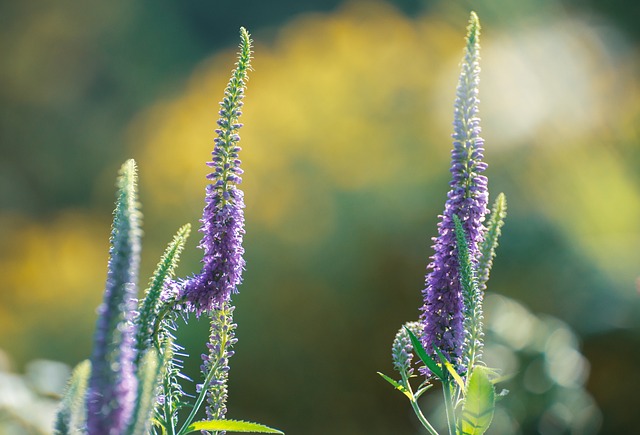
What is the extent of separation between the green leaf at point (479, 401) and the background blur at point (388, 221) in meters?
2.27

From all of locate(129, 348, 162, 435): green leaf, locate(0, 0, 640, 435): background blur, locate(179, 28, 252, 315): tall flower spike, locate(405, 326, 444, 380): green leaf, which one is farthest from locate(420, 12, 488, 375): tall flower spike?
locate(0, 0, 640, 435): background blur

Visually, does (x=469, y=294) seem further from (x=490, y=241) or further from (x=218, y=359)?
(x=218, y=359)

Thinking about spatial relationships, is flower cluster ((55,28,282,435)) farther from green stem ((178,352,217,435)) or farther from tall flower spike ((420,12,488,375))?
tall flower spike ((420,12,488,375))

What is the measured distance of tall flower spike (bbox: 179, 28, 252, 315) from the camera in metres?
1.16

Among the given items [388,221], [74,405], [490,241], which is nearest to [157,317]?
[74,405]

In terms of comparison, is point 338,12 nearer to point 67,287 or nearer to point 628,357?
point 67,287

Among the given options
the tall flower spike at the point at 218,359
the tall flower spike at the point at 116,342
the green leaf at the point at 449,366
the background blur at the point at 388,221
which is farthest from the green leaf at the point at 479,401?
the background blur at the point at 388,221

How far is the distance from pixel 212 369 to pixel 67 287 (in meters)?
4.38

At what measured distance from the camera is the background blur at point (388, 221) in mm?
4602

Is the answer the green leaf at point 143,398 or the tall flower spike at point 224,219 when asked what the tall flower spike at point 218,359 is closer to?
the tall flower spike at point 224,219

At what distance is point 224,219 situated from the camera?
1.21 metres

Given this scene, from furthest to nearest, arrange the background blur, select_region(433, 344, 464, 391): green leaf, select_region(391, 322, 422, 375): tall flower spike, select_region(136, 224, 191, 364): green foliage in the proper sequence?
the background blur, select_region(391, 322, 422, 375): tall flower spike, select_region(433, 344, 464, 391): green leaf, select_region(136, 224, 191, 364): green foliage

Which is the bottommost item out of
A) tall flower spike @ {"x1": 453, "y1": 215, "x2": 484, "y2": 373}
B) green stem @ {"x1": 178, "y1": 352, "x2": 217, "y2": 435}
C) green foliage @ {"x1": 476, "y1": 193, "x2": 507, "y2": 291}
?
green stem @ {"x1": 178, "y1": 352, "x2": 217, "y2": 435}

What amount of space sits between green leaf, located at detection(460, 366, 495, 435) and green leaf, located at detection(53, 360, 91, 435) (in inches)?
19.1
